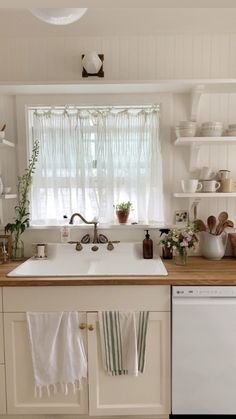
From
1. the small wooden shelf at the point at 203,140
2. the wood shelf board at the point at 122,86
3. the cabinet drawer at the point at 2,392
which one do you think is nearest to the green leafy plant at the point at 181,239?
the small wooden shelf at the point at 203,140

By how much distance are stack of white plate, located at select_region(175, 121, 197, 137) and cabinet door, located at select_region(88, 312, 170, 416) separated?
1139 mm

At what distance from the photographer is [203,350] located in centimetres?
163

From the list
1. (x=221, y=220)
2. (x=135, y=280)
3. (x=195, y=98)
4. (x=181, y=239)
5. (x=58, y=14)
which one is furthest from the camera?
(x=221, y=220)

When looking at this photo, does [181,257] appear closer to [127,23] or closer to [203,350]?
[203,350]

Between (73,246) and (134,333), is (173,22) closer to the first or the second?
(73,246)

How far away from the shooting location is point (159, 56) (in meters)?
2.08

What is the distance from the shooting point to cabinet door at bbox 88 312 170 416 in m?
1.64

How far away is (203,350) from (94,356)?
0.60 meters

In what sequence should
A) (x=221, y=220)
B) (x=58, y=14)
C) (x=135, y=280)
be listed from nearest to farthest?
(x=58, y=14)
(x=135, y=280)
(x=221, y=220)

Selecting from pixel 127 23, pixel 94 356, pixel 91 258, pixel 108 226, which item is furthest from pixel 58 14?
pixel 94 356

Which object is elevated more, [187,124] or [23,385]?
[187,124]

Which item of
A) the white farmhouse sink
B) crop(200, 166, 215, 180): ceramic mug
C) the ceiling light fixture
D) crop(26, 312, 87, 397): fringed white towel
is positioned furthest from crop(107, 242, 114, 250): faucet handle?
the ceiling light fixture

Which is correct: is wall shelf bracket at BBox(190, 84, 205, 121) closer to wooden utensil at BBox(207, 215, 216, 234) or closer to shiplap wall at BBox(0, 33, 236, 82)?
shiplap wall at BBox(0, 33, 236, 82)

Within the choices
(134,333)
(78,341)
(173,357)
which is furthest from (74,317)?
(173,357)
